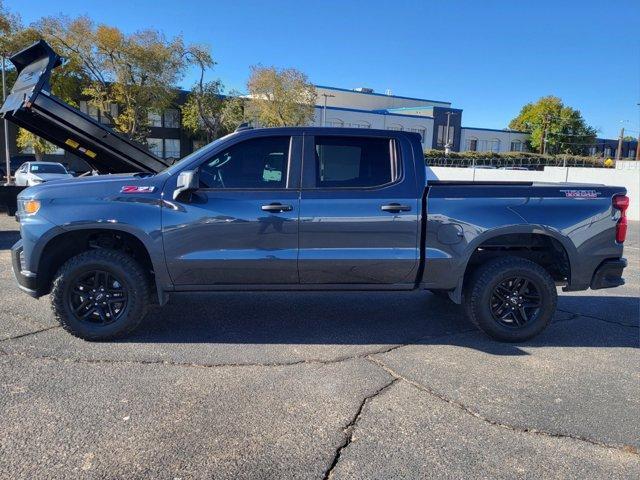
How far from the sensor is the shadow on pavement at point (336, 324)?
16.2 ft

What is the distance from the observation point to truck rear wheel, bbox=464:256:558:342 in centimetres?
485

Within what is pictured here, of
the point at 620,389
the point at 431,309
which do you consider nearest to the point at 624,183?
the point at 431,309

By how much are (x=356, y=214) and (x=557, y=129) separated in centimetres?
9725

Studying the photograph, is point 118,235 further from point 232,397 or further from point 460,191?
point 460,191

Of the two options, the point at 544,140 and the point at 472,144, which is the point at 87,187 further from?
the point at 544,140

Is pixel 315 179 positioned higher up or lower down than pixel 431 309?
higher up

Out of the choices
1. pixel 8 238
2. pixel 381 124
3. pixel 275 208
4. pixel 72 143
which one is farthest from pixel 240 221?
pixel 381 124

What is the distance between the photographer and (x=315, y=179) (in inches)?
184

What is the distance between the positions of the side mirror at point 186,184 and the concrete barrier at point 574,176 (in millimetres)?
11310

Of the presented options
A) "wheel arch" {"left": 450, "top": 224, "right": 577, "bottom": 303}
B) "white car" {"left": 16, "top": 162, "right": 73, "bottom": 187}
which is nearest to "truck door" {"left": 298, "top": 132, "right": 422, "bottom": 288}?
"wheel arch" {"left": 450, "top": 224, "right": 577, "bottom": 303}

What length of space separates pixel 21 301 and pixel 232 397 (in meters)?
3.54

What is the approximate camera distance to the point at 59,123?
6473 mm

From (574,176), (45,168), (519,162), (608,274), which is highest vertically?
(519,162)

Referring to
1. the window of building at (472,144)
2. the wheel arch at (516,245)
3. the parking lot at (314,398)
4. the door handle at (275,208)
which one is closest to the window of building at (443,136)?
the window of building at (472,144)
